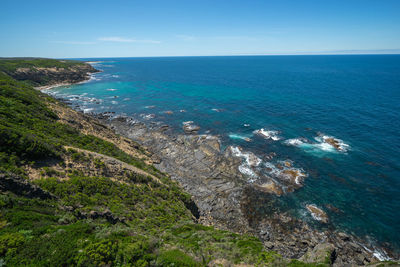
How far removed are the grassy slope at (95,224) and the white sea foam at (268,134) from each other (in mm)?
32116

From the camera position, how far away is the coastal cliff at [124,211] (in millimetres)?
12516

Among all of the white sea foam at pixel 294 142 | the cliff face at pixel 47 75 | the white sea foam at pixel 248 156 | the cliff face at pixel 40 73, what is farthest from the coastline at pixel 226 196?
the cliff face at pixel 47 75

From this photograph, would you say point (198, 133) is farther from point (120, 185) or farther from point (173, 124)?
point (120, 185)

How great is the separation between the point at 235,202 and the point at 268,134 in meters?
27.6

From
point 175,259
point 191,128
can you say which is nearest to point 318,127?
point 191,128

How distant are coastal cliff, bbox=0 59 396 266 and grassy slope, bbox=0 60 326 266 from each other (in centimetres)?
7

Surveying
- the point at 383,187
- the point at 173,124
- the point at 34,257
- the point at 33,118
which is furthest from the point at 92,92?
the point at 383,187

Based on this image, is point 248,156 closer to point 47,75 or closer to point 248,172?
point 248,172

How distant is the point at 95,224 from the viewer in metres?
15.6

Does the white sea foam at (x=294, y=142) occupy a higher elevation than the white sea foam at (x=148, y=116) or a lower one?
lower

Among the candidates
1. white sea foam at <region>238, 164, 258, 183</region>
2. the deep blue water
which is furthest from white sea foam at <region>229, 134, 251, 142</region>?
white sea foam at <region>238, 164, 258, 183</region>

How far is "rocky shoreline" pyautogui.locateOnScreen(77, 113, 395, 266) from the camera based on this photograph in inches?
929

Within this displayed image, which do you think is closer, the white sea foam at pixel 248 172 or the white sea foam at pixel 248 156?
the white sea foam at pixel 248 172

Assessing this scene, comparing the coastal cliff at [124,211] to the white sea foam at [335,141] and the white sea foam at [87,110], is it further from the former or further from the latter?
the white sea foam at [87,110]
